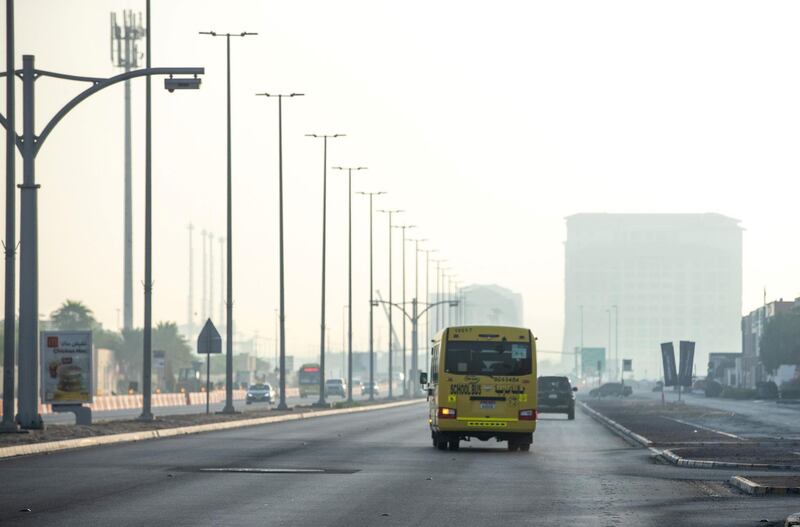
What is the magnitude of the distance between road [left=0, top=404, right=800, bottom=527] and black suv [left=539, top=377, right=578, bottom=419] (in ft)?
86.9

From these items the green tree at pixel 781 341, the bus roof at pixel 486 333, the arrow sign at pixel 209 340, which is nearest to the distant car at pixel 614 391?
the green tree at pixel 781 341

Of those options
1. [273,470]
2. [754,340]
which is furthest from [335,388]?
[273,470]

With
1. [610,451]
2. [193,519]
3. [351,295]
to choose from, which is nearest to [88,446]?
[610,451]

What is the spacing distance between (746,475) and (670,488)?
2.53 metres

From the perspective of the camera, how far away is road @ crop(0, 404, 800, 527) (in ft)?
58.9

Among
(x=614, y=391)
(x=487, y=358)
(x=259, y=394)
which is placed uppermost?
(x=487, y=358)

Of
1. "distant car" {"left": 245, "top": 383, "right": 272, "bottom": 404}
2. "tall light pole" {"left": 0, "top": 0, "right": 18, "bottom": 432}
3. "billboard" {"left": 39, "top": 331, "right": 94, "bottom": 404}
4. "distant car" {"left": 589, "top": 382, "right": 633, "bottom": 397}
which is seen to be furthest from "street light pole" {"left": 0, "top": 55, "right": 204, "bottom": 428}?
"distant car" {"left": 589, "top": 382, "right": 633, "bottom": 397}

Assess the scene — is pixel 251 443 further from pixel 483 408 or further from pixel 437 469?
pixel 437 469

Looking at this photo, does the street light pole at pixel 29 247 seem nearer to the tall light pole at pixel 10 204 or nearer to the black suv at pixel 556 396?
the tall light pole at pixel 10 204

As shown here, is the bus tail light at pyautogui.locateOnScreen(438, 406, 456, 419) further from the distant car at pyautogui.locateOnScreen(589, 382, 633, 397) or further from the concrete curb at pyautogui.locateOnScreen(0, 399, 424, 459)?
the distant car at pyautogui.locateOnScreen(589, 382, 633, 397)

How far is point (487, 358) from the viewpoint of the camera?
115ft

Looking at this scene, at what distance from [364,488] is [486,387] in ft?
41.7

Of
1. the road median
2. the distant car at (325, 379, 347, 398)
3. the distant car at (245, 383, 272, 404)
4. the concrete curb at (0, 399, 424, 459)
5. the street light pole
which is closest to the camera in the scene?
the road median

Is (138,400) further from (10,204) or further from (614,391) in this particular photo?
(614,391)
